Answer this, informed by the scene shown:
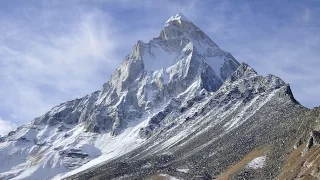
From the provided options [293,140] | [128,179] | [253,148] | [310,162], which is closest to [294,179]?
[310,162]

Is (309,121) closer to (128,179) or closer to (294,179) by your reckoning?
(294,179)

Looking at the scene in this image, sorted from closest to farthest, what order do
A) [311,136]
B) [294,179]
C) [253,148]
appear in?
[294,179] < [311,136] < [253,148]

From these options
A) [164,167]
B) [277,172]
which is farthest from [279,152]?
[164,167]

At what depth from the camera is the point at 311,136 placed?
143750 millimetres

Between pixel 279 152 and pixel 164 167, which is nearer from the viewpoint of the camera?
pixel 279 152

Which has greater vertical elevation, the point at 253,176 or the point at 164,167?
the point at 164,167

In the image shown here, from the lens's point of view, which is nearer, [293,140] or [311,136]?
[311,136]

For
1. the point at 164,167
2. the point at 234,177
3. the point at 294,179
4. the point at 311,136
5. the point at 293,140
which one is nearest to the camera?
the point at 294,179

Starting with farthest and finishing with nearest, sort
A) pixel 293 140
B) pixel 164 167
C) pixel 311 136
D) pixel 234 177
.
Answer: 1. pixel 164 167
2. pixel 293 140
3. pixel 234 177
4. pixel 311 136

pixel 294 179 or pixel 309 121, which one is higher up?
pixel 309 121

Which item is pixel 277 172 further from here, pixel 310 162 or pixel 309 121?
pixel 309 121

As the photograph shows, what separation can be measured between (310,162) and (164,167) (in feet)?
252

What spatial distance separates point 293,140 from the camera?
6580 inches

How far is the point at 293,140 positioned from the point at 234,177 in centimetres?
2438
